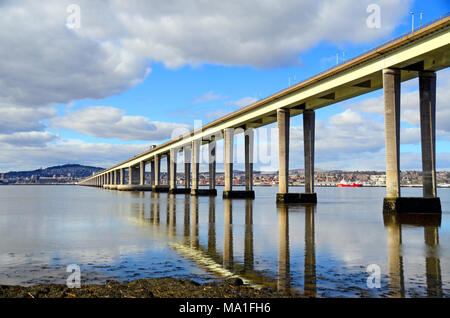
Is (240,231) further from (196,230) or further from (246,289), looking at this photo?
(246,289)

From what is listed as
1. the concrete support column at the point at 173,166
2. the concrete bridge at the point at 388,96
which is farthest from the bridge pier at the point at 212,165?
the concrete bridge at the point at 388,96

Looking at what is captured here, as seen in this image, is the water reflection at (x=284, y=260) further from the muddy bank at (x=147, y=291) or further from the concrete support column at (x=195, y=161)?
the concrete support column at (x=195, y=161)

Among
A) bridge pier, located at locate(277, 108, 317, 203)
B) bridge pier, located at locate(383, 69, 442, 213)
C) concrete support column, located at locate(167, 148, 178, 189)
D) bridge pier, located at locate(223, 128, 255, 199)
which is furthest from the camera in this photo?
concrete support column, located at locate(167, 148, 178, 189)

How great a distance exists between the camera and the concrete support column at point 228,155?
87.5 metres

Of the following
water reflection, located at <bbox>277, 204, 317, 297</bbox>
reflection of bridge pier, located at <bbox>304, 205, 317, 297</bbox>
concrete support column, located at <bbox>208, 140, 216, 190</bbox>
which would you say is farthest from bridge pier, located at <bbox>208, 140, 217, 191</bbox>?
water reflection, located at <bbox>277, 204, 317, 297</bbox>

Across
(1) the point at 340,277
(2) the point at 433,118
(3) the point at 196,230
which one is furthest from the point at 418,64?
(1) the point at 340,277

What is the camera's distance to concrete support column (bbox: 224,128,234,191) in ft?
287

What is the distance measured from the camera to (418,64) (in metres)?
41.9

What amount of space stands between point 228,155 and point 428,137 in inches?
2006

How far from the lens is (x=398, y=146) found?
1628 inches

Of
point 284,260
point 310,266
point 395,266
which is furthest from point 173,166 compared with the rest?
point 395,266

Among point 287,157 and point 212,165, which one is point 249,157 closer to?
point 212,165

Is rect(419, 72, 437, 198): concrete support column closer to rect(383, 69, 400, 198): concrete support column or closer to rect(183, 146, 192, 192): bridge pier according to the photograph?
rect(383, 69, 400, 198): concrete support column

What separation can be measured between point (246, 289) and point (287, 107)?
2270 inches
